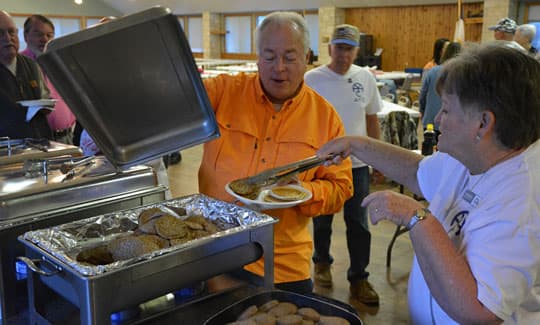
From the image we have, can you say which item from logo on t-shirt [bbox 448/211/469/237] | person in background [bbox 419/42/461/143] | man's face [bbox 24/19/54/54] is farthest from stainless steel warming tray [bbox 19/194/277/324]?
person in background [bbox 419/42/461/143]

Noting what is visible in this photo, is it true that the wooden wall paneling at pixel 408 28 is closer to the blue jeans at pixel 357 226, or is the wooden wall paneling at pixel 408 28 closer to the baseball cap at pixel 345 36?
the baseball cap at pixel 345 36

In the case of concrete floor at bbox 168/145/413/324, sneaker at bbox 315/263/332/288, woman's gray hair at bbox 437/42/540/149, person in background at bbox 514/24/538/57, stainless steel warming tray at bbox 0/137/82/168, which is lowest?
concrete floor at bbox 168/145/413/324

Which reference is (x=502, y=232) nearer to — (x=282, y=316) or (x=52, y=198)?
(x=282, y=316)

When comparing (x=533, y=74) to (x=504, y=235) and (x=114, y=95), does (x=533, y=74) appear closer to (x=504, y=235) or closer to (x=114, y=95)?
(x=504, y=235)

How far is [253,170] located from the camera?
4.47 ft

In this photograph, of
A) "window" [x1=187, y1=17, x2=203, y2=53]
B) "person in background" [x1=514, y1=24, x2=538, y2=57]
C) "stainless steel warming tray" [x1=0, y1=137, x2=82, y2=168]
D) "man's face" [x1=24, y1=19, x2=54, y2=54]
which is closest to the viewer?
"stainless steel warming tray" [x1=0, y1=137, x2=82, y2=168]

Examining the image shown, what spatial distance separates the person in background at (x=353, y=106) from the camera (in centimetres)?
253

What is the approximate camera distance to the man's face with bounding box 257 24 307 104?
1360 millimetres

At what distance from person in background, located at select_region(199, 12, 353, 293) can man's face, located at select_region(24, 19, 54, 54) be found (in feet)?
5.89

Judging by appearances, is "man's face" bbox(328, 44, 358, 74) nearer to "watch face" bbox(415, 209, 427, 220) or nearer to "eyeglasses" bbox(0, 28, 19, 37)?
"eyeglasses" bbox(0, 28, 19, 37)

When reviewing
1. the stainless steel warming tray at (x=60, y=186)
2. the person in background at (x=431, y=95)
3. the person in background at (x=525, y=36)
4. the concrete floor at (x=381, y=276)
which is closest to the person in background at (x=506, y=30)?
the person in background at (x=525, y=36)

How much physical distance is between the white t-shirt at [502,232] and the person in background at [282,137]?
14.6 inches

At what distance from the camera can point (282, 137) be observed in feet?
4.53

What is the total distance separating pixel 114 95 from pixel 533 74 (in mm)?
784
